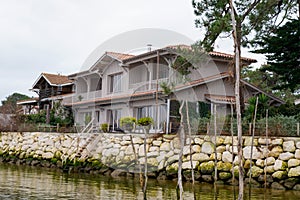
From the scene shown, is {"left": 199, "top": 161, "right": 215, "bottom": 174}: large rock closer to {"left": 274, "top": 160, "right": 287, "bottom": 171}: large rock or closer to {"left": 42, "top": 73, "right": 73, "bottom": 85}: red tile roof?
{"left": 274, "top": 160, "right": 287, "bottom": 171}: large rock

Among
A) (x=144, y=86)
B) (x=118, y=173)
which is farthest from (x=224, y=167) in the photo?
(x=144, y=86)

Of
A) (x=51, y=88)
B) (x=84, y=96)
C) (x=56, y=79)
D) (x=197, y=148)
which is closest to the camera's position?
(x=197, y=148)

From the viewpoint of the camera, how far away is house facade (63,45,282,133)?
24.2 m

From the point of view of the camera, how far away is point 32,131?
29.5m

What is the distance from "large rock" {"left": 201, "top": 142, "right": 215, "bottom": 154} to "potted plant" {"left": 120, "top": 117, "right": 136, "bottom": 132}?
691 cm

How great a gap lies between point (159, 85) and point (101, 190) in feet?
37.6

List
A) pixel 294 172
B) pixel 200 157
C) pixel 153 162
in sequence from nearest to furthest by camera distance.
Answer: pixel 294 172 < pixel 200 157 < pixel 153 162

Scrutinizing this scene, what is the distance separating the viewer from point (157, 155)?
20578 mm

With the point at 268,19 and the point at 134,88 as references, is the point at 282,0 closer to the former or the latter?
the point at 268,19

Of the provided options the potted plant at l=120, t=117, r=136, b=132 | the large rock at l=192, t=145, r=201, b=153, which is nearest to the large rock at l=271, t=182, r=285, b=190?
the large rock at l=192, t=145, r=201, b=153

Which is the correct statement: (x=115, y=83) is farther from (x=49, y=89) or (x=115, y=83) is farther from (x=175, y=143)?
(x=175, y=143)

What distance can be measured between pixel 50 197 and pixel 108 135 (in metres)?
10.2

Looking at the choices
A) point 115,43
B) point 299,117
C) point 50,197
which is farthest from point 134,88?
point 50,197

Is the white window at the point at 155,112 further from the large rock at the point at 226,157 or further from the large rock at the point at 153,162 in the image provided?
the large rock at the point at 226,157
